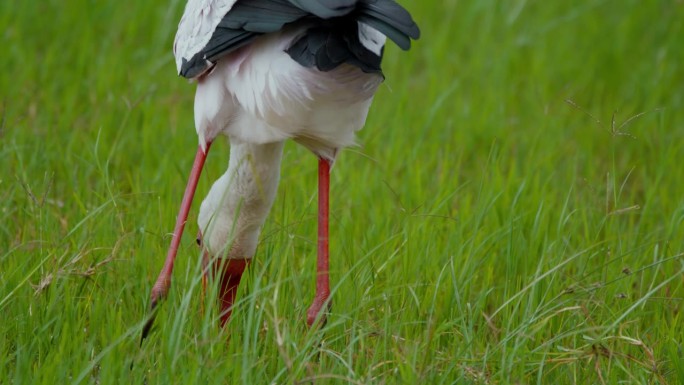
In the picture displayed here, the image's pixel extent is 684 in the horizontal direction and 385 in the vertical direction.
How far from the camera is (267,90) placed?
3.75m

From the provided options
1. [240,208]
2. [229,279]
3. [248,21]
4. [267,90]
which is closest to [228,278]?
[229,279]

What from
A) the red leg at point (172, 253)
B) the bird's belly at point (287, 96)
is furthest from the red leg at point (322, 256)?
the red leg at point (172, 253)

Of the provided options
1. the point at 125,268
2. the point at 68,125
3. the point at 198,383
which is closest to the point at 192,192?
the point at 125,268

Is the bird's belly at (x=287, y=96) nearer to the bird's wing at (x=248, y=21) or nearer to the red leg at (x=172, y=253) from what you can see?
the bird's wing at (x=248, y=21)

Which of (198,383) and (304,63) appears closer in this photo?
(198,383)

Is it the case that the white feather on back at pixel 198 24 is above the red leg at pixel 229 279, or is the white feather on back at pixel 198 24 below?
above

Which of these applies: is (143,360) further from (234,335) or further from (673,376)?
(673,376)

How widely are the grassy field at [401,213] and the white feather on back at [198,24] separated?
2.02ft

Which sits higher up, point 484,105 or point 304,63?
point 304,63

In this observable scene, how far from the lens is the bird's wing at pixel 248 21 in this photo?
3318 millimetres

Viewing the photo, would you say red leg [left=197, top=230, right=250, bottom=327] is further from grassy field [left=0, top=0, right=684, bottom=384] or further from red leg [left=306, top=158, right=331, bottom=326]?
red leg [left=306, top=158, right=331, bottom=326]

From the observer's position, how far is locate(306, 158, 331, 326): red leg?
13.0 feet

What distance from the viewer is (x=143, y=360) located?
11.8ft

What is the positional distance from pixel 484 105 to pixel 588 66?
1055mm
